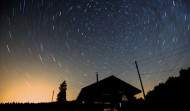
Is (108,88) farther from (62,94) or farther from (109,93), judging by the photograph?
(62,94)

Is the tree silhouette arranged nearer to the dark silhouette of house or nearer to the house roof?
the house roof

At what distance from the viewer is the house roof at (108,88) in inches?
488

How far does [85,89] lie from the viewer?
12547mm

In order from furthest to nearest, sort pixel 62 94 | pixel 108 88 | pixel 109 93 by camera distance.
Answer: pixel 62 94 → pixel 108 88 → pixel 109 93

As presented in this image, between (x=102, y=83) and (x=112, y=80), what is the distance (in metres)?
1.59

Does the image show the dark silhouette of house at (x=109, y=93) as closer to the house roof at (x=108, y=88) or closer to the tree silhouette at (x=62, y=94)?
the house roof at (x=108, y=88)

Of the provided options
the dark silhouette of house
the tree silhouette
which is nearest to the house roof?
the dark silhouette of house

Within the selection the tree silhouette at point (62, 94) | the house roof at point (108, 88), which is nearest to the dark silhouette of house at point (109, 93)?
the house roof at point (108, 88)

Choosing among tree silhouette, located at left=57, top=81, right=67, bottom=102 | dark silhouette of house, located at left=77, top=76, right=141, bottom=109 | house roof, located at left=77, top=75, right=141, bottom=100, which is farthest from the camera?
tree silhouette, located at left=57, top=81, right=67, bottom=102

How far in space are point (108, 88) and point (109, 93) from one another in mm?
583

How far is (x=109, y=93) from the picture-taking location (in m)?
12.9

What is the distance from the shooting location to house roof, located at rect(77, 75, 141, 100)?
12398mm

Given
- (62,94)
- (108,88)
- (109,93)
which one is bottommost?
(109,93)

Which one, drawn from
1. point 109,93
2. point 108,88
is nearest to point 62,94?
point 108,88
